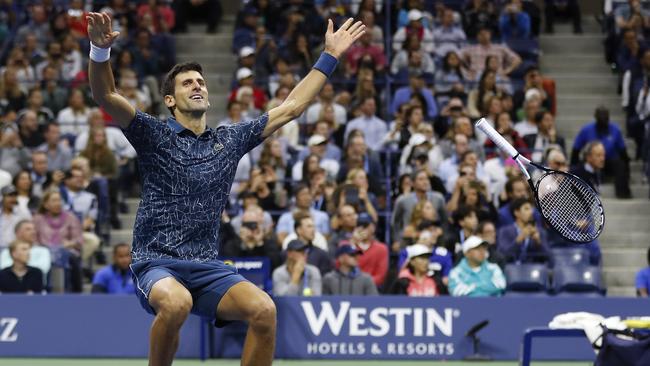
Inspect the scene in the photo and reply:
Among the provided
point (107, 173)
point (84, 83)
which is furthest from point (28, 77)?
point (107, 173)

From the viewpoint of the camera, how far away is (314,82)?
853cm

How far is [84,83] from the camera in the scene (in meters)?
19.3

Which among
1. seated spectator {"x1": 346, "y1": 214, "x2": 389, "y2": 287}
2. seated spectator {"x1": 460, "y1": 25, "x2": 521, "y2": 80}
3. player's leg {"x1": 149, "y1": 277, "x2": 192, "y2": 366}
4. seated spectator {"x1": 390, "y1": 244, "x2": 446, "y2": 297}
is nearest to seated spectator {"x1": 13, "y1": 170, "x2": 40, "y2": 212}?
seated spectator {"x1": 346, "y1": 214, "x2": 389, "y2": 287}

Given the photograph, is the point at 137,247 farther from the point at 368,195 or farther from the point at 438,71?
the point at 438,71

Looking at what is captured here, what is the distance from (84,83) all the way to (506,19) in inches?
241

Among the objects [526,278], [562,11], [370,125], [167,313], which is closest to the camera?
[167,313]

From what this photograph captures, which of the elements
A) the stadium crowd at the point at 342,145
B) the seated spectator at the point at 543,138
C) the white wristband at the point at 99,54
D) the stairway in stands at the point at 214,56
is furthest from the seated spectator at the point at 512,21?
the white wristband at the point at 99,54

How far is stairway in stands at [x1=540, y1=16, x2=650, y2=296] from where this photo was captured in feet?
55.9

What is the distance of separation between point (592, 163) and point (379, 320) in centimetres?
433

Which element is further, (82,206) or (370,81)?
(370,81)

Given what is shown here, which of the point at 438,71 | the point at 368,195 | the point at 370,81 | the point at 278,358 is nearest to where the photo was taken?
the point at 278,358

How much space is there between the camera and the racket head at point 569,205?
9016mm

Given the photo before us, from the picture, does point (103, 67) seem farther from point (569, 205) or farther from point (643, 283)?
point (643, 283)

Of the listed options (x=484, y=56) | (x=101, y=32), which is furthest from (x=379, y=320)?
(x=101, y=32)
